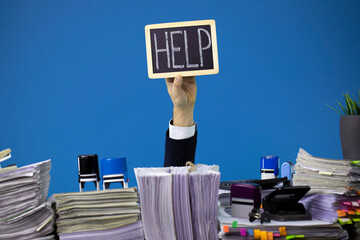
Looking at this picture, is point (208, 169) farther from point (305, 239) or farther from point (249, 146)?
point (249, 146)

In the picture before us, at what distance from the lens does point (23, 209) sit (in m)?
1.16

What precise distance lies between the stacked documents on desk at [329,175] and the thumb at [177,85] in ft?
1.81

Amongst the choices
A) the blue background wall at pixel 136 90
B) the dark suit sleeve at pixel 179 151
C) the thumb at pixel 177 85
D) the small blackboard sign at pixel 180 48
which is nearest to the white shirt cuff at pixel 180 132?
the dark suit sleeve at pixel 179 151

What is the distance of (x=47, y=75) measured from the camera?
4.44 m

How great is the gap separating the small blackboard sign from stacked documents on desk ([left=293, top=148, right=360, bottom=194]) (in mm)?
521

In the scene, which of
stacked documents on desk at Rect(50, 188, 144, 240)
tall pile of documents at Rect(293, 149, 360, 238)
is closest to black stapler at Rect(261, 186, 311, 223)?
tall pile of documents at Rect(293, 149, 360, 238)

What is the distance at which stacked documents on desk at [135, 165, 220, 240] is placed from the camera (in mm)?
1059

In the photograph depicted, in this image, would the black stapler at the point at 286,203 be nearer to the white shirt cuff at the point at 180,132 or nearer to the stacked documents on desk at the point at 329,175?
the stacked documents on desk at the point at 329,175

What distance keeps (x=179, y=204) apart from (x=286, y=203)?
0.34m

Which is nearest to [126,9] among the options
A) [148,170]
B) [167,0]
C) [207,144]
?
[167,0]

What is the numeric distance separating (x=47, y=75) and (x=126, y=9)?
1137 millimetres

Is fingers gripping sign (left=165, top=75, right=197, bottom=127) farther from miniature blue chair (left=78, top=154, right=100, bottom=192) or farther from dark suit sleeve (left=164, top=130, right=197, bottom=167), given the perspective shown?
miniature blue chair (left=78, top=154, right=100, bottom=192)

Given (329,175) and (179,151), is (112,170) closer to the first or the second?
(179,151)

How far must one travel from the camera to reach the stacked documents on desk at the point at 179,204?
1059 mm
